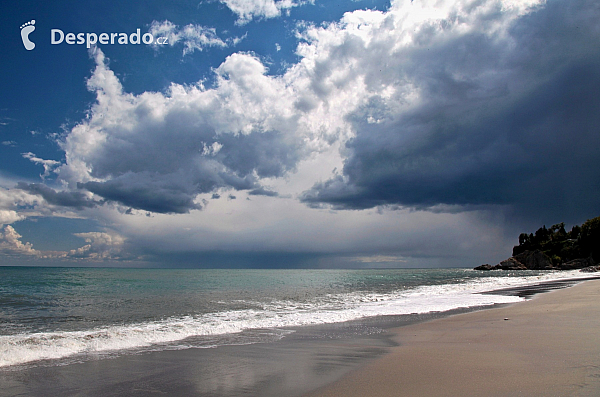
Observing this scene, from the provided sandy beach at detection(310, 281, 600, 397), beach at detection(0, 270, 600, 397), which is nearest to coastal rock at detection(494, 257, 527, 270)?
beach at detection(0, 270, 600, 397)

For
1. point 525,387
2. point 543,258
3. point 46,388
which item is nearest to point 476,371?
point 525,387

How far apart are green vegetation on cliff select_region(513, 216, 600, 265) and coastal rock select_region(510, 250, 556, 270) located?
Answer: 242cm

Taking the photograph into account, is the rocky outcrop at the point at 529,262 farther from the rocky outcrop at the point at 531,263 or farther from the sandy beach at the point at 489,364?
the sandy beach at the point at 489,364

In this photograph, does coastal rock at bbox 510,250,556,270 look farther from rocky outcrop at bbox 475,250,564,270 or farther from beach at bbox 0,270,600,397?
beach at bbox 0,270,600,397

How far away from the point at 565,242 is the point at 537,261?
1216 centimetres

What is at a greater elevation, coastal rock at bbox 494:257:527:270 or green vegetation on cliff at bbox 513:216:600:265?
green vegetation on cliff at bbox 513:216:600:265

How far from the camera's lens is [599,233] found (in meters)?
84.4

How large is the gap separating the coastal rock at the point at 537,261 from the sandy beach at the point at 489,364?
A: 13425cm

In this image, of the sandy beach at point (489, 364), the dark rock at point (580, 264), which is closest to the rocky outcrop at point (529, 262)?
the dark rock at point (580, 264)

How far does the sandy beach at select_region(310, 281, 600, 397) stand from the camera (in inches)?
197

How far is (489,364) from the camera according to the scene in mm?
6305

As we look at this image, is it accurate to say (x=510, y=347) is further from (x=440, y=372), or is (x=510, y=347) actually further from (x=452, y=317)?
(x=452, y=317)

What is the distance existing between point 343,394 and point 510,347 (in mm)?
5080

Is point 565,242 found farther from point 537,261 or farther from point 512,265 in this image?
point 512,265
